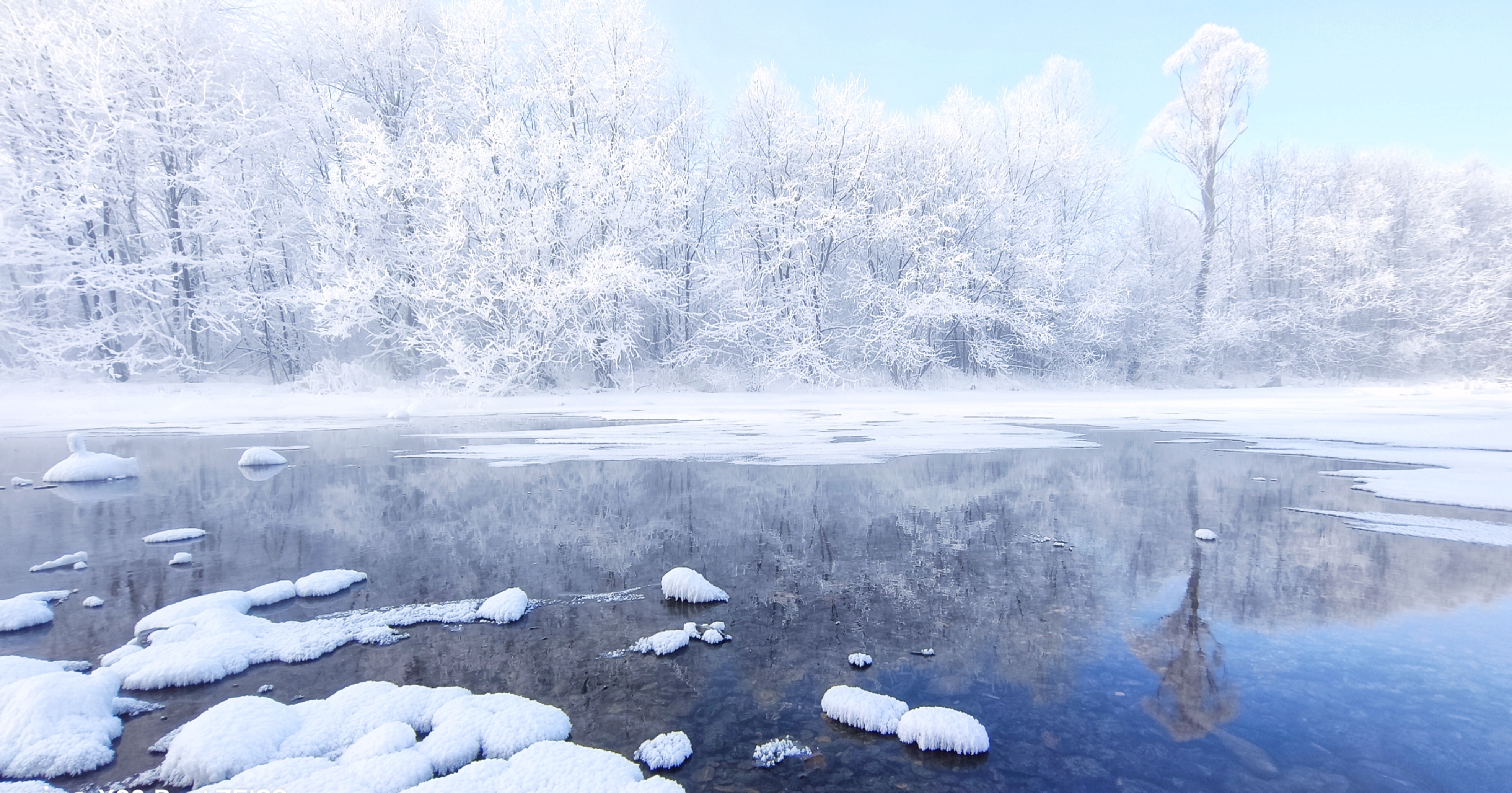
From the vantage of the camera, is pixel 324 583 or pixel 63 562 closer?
pixel 324 583

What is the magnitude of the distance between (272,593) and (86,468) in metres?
7.32

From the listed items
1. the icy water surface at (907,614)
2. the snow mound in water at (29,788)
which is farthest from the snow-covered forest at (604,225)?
the snow mound in water at (29,788)

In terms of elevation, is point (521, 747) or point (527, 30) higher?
point (527, 30)

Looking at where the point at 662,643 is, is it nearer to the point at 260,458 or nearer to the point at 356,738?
the point at 356,738

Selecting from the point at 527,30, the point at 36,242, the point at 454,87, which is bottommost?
the point at 36,242

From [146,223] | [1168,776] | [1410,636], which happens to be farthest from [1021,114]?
[146,223]

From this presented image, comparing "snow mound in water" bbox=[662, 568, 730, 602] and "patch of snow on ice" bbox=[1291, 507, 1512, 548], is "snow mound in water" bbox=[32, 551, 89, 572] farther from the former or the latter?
"patch of snow on ice" bbox=[1291, 507, 1512, 548]

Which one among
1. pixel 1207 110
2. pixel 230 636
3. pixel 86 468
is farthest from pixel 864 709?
pixel 1207 110

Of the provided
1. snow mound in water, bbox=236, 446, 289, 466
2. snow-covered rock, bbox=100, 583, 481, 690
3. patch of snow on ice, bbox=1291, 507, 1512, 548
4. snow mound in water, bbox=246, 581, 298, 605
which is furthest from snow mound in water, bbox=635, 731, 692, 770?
snow mound in water, bbox=236, 446, 289, 466

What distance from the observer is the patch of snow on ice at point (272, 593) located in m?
4.90

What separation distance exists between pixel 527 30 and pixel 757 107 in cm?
874

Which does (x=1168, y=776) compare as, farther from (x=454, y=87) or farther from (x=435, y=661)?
(x=454, y=87)

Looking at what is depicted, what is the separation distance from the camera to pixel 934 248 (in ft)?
84.5

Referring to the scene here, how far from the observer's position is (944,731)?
9.91 feet
